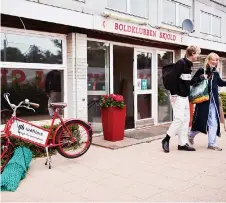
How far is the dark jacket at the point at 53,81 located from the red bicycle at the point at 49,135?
1.34 meters

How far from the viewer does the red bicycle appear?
4410mm

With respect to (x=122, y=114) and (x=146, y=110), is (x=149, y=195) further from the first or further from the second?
(x=146, y=110)

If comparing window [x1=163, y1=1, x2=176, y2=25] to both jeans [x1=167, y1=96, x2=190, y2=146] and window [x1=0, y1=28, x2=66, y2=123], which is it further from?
jeans [x1=167, y1=96, x2=190, y2=146]

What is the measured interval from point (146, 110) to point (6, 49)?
4.49 meters

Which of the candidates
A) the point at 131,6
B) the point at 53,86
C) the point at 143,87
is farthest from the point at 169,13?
the point at 53,86

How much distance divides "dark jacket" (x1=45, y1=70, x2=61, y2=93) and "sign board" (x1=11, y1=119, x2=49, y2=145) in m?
1.86

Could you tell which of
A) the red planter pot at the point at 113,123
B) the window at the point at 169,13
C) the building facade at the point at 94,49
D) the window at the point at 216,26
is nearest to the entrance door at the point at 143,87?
the building facade at the point at 94,49

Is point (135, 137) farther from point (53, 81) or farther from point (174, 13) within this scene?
point (174, 13)

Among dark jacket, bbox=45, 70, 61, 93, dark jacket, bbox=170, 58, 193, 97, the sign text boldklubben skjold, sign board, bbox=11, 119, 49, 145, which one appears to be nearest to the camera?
sign board, bbox=11, 119, 49, 145

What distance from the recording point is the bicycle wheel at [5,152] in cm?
435

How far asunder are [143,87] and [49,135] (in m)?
4.33

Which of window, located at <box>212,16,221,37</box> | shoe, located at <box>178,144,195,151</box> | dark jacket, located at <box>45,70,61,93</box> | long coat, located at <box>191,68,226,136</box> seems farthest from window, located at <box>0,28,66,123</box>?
window, located at <box>212,16,221,37</box>

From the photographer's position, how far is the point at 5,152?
14.3 feet

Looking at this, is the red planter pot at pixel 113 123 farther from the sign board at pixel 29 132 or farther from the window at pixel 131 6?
the window at pixel 131 6
